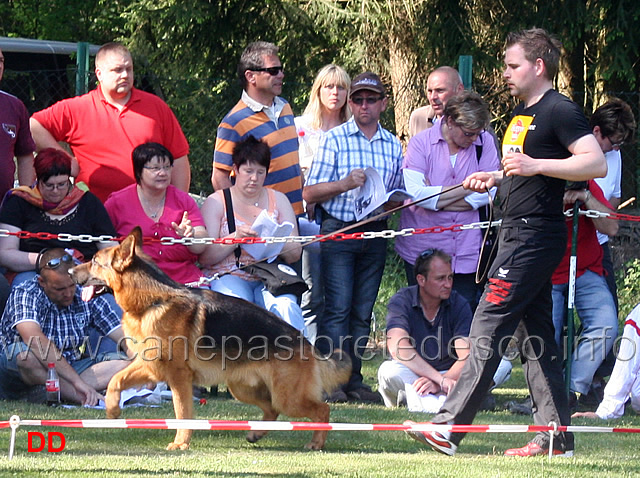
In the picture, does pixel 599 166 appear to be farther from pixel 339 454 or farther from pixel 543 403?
pixel 339 454

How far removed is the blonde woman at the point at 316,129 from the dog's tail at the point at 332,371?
1.65 meters

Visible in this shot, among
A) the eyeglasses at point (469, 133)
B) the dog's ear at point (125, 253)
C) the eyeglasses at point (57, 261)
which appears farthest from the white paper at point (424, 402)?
the eyeglasses at point (57, 261)

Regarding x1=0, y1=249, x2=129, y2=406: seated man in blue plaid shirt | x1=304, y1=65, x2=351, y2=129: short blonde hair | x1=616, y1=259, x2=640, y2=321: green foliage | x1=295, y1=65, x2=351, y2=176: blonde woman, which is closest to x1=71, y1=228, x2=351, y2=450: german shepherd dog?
x1=0, y1=249, x2=129, y2=406: seated man in blue plaid shirt

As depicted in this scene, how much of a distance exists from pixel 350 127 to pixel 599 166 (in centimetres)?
298

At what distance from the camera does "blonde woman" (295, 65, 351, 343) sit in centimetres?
767

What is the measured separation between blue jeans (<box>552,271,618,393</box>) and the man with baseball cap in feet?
4.87

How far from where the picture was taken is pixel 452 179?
24.8ft

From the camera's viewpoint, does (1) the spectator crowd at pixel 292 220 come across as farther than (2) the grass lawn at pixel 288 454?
Yes

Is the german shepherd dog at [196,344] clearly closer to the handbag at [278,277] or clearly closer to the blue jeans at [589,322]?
the handbag at [278,277]

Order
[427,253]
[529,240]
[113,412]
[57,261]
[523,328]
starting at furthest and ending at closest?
[427,253] → [57,261] → [113,412] → [523,328] → [529,240]

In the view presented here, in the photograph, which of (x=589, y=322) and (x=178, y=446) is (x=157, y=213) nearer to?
(x=178, y=446)

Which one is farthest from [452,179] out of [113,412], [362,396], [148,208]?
[113,412]

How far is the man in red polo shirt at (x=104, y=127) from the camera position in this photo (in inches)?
287

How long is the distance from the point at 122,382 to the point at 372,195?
8.92ft
